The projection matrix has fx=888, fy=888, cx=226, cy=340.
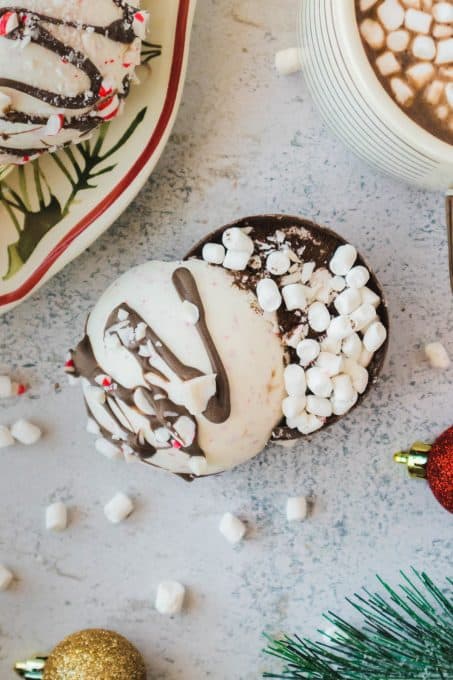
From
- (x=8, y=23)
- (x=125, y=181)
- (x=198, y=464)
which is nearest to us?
(x=8, y=23)

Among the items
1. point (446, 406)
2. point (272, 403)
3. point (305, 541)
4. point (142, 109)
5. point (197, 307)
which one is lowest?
point (305, 541)

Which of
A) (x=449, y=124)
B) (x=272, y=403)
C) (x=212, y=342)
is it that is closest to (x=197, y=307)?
(x=212, y=342)

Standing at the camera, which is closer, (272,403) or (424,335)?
(272,403)

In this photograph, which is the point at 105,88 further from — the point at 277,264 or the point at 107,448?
the point at 107,448

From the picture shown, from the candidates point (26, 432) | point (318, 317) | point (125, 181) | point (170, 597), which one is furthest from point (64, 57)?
point (170, 597)

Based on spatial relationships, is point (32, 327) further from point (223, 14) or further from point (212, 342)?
point (223, 14)

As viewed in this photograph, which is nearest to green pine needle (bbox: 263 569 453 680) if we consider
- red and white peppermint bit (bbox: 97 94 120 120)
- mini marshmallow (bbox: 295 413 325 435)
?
mini marshmallow (bbox: 295 413 325 435)
